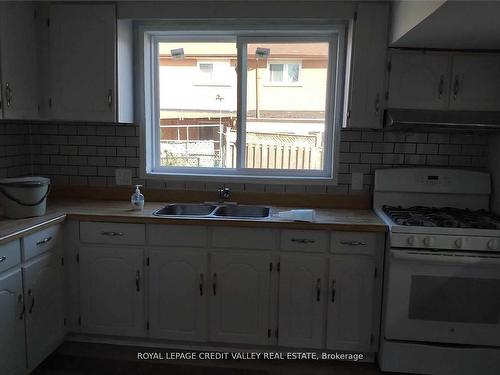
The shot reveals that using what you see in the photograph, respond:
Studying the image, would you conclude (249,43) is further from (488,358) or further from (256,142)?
(488,358)

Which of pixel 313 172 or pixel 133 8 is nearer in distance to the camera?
pixel 133 8

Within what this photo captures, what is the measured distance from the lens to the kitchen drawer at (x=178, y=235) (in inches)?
94.3

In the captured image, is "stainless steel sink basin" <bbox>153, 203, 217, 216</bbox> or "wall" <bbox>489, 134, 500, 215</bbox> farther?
"stainless steel sink basin" <bbox>153, 203, 217, 216</bbox>

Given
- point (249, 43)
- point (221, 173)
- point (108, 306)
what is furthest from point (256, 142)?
point (108, 306)

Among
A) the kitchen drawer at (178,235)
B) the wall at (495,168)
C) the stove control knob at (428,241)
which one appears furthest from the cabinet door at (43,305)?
the wall at (495,168)

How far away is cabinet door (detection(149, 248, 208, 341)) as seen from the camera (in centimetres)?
243

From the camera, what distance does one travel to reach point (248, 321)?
2.46 m

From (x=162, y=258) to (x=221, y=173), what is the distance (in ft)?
2.74

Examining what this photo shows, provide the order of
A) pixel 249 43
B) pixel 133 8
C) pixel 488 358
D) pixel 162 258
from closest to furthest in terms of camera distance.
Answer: pixel 488 358
pixel 162 258
pixel 133 8
pixel 249 43

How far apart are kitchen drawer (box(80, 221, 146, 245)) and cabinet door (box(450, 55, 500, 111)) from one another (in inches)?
82.6

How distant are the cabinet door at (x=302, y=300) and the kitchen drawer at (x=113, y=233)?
87 cm

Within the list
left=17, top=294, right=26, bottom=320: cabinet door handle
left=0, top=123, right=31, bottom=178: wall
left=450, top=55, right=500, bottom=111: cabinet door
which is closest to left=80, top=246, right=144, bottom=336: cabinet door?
left=17, top=294, right=26, bottom=320: cabinet door handle

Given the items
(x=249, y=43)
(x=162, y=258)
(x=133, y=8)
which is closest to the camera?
(x=162, y=258)

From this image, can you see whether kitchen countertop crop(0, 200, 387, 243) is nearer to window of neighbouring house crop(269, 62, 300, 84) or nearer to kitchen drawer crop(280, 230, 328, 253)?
kitchen drawer crop(280, 230, 328, 253)
